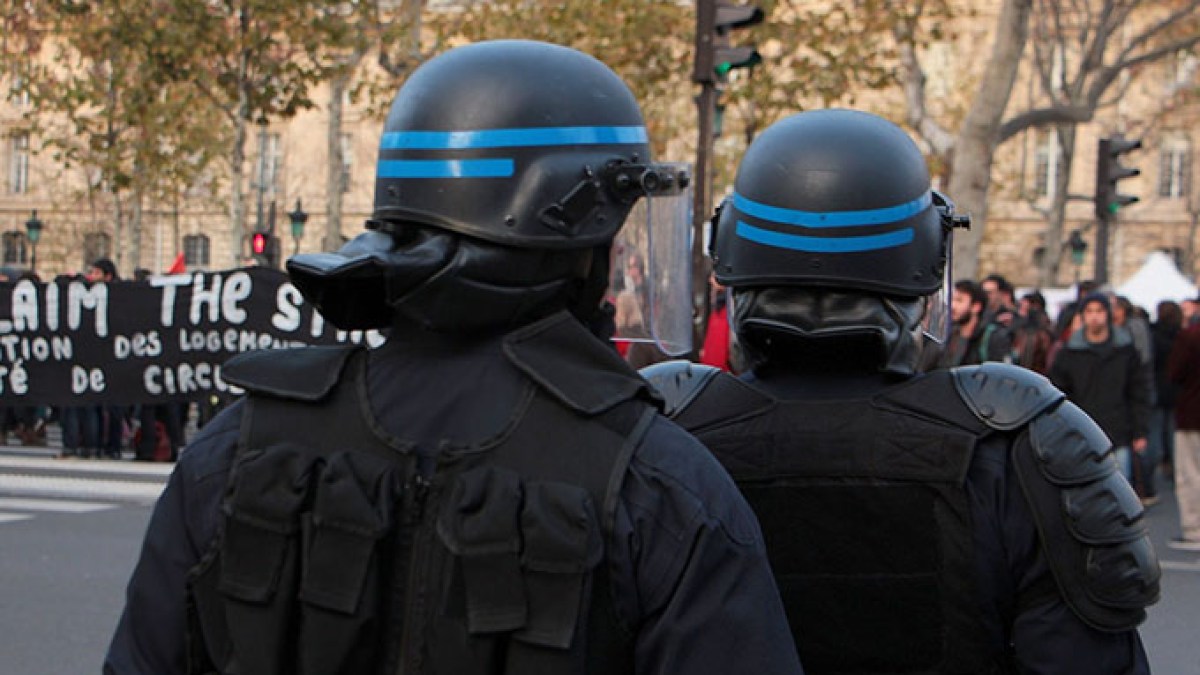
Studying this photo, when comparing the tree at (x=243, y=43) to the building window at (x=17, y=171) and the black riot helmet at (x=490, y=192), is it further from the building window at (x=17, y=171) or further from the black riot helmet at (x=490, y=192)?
the building window at (x=17, y=171)

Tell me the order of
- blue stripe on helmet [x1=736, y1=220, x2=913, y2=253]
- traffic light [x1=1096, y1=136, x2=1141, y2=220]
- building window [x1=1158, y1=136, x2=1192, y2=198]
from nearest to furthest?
blue stripe on helmet [x1=736, y1=220, x2=913, y2=253], traffic light [x1=1096, y1=136, x2=1141, y2=220], building window [x1=1158, y1=136, x2=1192, y2=198]

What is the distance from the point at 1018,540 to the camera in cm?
254

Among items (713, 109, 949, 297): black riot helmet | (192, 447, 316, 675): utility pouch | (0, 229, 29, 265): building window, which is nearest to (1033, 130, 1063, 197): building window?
(0, 229, 29, 265): building window

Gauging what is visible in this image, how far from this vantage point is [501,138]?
198 centimetres

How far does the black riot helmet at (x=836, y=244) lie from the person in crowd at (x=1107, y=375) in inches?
376

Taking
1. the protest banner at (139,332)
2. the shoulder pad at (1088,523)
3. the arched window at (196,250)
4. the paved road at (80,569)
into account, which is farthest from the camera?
the arched window at (196,250)

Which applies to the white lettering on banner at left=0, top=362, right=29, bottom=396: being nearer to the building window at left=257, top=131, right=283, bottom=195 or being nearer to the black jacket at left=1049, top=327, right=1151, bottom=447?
the black jacket at left=1049, top=327, right=1151, bottom=447

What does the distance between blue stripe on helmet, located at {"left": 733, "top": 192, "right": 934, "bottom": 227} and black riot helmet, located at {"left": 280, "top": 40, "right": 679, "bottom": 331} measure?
699 millimetres

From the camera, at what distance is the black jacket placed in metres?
11.9

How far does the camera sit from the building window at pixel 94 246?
4934 cm

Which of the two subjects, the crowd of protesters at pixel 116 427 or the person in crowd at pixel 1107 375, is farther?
the crowd of protesters at pixel 116 427

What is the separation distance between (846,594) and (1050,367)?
10.3 metres

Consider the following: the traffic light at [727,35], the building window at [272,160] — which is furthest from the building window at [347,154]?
the traffic light at [727,35]

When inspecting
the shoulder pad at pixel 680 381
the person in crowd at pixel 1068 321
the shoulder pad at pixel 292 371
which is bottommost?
the person in crowd at pixel 1068 321
